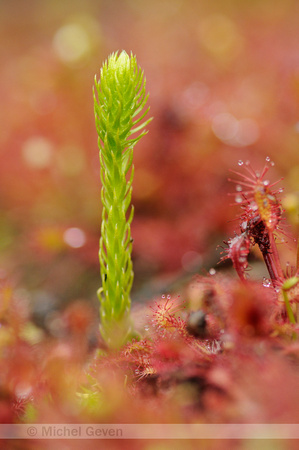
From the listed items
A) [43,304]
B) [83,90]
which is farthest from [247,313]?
[83,90]

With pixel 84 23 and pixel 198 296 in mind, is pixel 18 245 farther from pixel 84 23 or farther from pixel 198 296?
pixel 84 23

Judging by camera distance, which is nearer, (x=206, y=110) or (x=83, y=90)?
(x=206, y=110)

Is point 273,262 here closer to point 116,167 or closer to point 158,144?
point 116,167

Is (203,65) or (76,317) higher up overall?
(203,65)

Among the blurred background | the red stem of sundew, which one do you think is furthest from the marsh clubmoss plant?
the blurred background

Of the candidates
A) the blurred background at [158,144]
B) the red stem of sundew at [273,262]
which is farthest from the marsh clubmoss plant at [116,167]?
the blurred background at [158,144]

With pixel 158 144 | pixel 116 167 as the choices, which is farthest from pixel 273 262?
Result: pixel 158 144

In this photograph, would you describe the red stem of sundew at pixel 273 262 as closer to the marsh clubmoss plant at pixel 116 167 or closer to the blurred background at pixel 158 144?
the marsh clubmoss plant at pixel 116 167
